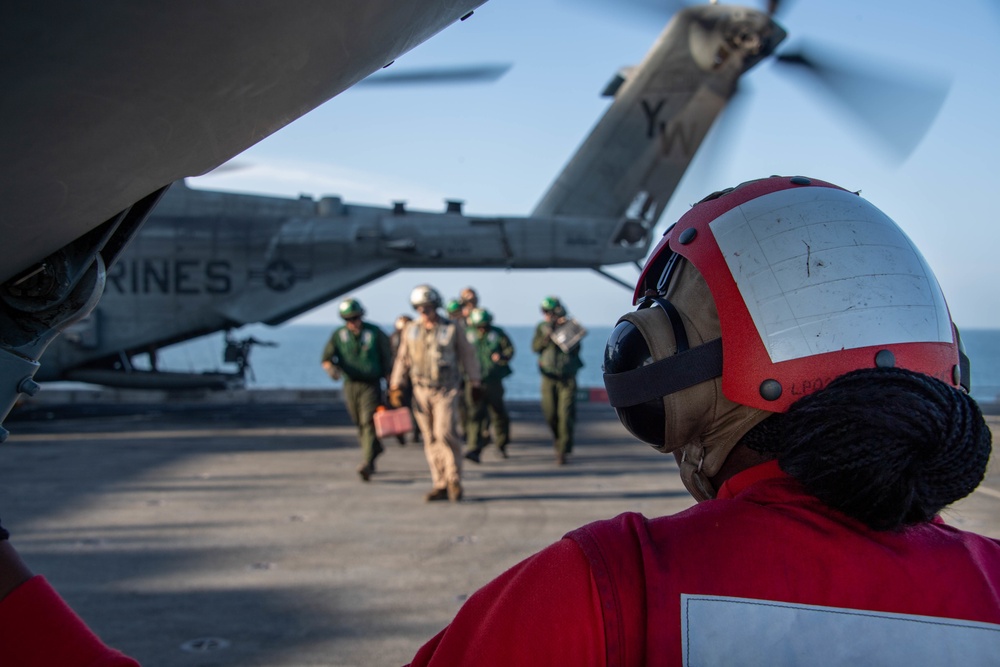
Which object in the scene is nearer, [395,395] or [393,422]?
[393,422]

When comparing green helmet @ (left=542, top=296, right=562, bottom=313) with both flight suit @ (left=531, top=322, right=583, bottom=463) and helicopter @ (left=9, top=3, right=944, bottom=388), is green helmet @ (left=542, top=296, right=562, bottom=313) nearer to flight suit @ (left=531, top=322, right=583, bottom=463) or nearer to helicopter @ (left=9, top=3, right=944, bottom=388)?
flight suit @ (left=531, top=322, right=583, bottom=463)

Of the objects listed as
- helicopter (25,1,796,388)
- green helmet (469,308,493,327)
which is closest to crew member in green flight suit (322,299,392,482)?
green helmet (469,308,493,327)

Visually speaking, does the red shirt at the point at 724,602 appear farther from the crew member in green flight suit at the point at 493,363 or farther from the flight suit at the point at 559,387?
the crew member in green flight suit at the point at 493,363

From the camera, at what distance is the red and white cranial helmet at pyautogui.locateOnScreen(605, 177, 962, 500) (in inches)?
43.6

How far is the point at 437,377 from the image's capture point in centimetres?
738

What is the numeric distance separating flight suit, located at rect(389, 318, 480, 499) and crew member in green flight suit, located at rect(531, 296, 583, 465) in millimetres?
2082

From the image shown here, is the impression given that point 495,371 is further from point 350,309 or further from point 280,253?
point 280,253

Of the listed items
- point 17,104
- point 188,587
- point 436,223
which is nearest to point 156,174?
point 17,104

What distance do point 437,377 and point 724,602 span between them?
648 centimetres

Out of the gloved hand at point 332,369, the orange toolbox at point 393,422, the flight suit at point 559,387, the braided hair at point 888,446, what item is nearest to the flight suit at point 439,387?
the orange toolbox at point 393,422

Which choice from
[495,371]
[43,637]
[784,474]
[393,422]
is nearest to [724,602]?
[784,474]

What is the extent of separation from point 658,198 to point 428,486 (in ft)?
32.2

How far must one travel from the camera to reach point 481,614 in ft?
3.23

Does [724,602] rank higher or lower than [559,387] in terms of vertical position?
higher
